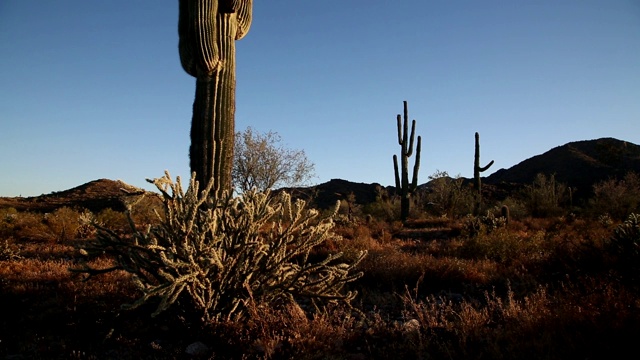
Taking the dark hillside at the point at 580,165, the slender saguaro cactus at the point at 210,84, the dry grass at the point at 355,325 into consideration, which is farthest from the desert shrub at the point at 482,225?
the dark hillside at the point at 580,165

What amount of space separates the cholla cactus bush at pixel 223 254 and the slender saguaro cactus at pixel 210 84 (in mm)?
2045

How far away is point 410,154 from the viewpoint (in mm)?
19391

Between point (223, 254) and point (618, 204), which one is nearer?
point (223, 254)

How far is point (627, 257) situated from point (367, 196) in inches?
1455

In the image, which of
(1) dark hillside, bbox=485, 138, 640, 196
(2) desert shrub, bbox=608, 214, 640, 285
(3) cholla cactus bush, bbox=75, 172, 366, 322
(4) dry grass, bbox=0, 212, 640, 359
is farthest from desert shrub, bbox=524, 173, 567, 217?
(3) cholla cactus bush, bbox=75, 172, 366, 322

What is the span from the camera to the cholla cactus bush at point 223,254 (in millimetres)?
3768

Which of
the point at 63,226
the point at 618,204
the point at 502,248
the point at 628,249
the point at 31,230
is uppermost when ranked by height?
the point at 618,204

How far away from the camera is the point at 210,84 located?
6.41 m

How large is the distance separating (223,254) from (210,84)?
3301mm

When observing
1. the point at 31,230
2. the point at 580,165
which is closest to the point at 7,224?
the point at 31,230

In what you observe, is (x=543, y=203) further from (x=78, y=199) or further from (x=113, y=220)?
(x=78, y=199)

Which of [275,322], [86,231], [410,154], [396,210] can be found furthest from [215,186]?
[396,210]

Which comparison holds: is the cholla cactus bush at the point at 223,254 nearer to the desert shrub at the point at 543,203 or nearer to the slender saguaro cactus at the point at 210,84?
the slender saguaro cactus at the point at 210,84

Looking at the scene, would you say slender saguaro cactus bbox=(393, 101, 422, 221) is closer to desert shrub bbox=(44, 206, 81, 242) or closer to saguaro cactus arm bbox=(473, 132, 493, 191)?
saguaro cactus arm bbox=(473, 132, 493, 191)
